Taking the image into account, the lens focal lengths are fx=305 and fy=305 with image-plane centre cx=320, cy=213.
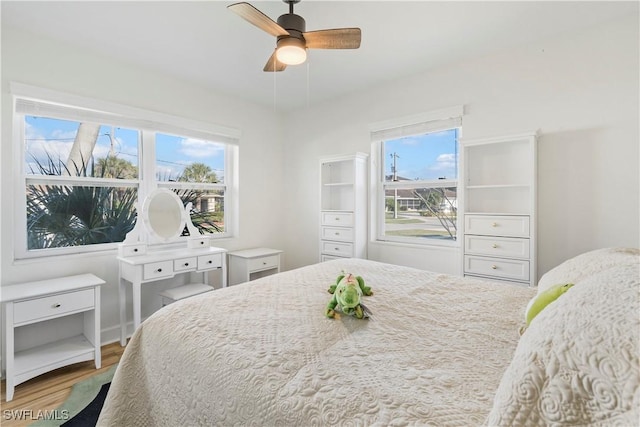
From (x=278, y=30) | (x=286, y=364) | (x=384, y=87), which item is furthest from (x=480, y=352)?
(x=384, y=87)

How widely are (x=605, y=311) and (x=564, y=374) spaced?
0.56ft

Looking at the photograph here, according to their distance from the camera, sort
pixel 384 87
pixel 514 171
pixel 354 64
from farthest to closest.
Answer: pixel 384 87, pixel 354 64, pixel 514 171

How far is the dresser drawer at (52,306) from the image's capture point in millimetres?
2085

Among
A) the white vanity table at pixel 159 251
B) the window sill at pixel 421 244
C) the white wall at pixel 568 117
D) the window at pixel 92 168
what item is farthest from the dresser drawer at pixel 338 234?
the window at pixel 92 168

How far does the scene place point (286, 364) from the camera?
1.00 metres

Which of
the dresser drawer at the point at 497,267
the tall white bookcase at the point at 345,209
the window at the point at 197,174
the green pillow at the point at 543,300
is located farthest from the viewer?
the tall white bookcase at the point at 345,209

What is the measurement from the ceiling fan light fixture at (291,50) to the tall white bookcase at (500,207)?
1686mm

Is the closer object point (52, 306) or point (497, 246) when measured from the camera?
point (52, 306)

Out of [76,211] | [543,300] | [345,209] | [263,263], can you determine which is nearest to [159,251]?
[76,211]

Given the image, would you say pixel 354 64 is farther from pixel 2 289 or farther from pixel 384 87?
pixel 2 289

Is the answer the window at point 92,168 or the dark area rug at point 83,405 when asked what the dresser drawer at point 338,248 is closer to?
the window at point 92,168

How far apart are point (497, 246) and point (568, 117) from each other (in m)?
1.17

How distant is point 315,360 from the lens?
1032mm

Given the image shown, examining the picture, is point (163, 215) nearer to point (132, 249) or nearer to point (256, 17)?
point (132, 249)
